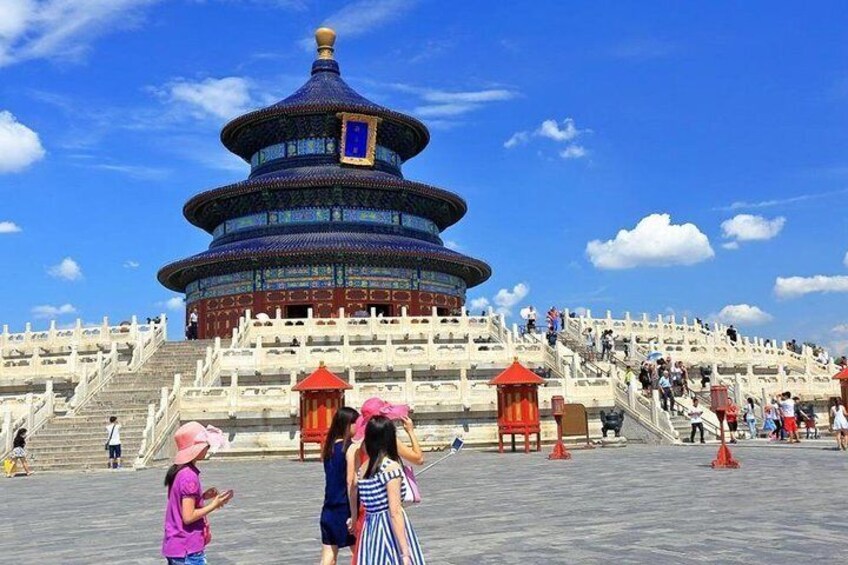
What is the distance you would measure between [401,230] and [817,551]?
4131cm

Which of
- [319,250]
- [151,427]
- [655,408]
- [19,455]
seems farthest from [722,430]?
[319,250]

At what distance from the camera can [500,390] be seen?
910 inches

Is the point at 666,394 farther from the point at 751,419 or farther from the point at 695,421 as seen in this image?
the point at 751,419

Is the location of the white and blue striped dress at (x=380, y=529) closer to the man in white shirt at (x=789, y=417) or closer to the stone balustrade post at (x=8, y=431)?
the stone balustrade post at (x=8, y=431)

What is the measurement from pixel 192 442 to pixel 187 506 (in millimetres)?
430

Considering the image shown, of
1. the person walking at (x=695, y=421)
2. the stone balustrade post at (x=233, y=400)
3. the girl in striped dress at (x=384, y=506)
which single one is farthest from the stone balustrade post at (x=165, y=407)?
the girl in striped dress at (x=384, y=506)

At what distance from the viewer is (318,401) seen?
22.4 metres

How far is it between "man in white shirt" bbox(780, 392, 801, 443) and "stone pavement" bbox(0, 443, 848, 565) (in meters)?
4.03

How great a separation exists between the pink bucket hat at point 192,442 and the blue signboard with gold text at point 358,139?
44302 mm

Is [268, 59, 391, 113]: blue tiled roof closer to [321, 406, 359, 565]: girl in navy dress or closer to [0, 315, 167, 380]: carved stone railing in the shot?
[0, 315, 167, 380]: carved stone railing

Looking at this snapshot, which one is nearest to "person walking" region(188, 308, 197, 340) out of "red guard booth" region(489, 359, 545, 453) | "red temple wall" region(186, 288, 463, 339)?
"red temple wall" region(186, 288, 463, 339)

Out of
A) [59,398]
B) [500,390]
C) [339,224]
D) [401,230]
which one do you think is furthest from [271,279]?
[500,390]

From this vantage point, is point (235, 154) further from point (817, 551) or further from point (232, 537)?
point (817, 551)

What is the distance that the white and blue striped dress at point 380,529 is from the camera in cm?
584
